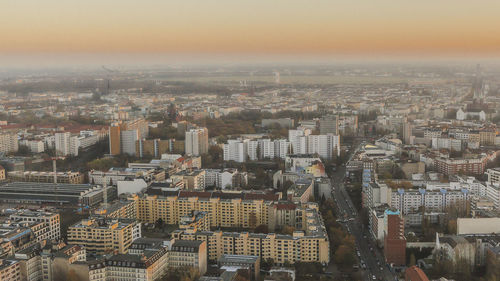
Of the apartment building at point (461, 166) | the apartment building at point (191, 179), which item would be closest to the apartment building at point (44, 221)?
the apartment building at point (191, 179)

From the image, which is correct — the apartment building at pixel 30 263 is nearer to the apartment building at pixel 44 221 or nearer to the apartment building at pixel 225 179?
the apartment building at pixel 44 221

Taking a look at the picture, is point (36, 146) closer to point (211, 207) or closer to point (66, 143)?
point (66, 143)

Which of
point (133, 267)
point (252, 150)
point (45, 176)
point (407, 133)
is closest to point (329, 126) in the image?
point (407, 133)

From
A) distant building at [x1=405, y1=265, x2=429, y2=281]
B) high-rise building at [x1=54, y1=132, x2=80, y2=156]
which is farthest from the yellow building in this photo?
high-rise building at [x1=54, y1=132, x2=80, y2=156]

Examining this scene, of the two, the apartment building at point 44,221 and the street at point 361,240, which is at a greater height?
the apartment building at point 44,221

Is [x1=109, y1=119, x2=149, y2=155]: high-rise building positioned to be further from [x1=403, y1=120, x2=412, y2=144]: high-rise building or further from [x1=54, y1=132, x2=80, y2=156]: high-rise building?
[x1=403, y1=120, x2=412, y2=144]: high-rise building

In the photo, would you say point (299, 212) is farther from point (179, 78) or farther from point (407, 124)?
point (179, 78)

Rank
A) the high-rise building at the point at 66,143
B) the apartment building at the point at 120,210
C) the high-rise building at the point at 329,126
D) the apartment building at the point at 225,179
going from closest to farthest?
the apartment building at the point at 120,210 → the apartment building at the point at 225,179 → the high-rise building at the point at 66,143 → the high-rise building at the point at 329,126

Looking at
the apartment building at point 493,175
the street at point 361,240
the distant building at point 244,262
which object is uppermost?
the apartment building at point 493,175
